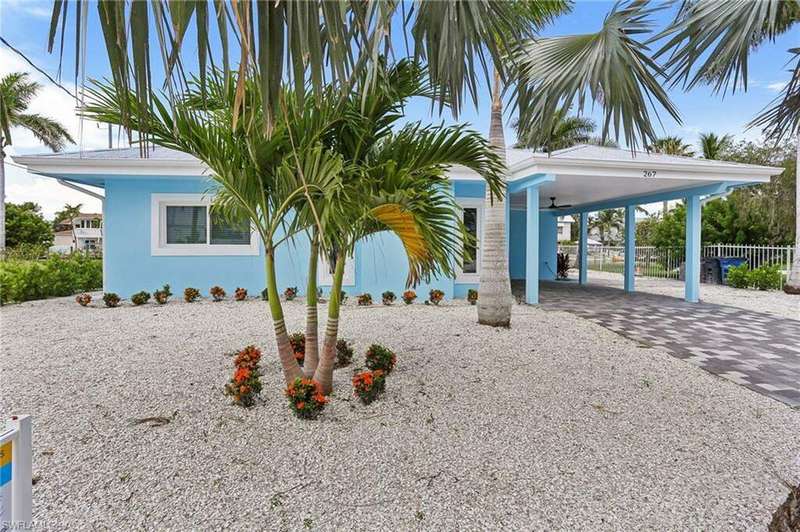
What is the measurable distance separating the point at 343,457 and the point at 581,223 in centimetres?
1499

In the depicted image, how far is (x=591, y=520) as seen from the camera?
2143mm

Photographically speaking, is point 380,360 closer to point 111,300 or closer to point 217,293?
point 217,293

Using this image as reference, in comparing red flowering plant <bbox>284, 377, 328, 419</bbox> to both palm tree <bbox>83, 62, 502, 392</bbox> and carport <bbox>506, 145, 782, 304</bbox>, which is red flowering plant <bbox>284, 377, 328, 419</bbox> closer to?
Result: palm tree <bbox>83, 62, 502, 392</bbox>

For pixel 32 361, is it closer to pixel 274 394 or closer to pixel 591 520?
pixel 274 394

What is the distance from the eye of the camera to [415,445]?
2.82 metres

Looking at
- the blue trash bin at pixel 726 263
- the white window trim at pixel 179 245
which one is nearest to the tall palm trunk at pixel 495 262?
the white window trim at pixel 179 245

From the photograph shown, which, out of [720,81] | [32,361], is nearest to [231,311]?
[32,361]

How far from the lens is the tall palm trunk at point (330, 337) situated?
338 centimetres

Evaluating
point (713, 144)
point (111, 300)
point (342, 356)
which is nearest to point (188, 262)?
point (111, 300)

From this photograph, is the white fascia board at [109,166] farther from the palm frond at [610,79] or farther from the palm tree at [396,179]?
the palm frond at [610,79]

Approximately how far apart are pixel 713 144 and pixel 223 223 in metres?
30.1

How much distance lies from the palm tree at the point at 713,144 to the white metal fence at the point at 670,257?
A: 814cm

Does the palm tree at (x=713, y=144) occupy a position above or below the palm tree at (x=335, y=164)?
above

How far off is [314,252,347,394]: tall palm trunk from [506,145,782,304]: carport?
4.84 m
